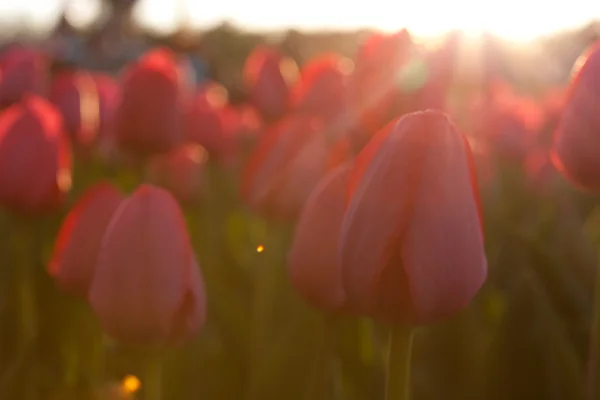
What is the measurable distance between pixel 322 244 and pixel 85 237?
315 mm

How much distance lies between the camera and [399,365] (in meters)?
0.64

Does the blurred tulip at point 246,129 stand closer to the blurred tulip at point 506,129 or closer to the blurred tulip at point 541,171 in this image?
the blurred tulip at point 506,129

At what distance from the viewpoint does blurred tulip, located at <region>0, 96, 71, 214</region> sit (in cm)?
119

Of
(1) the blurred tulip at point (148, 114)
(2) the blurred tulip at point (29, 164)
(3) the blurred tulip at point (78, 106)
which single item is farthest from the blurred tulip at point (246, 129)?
(2) the blurred tulip at point (29, 164)

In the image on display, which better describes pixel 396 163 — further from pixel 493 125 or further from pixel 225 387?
pixel 493 125

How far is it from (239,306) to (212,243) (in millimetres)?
355

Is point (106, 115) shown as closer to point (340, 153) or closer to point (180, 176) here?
point (180, 176)

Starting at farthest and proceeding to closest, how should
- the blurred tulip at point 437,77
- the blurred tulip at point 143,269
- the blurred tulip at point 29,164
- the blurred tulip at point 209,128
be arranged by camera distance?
1. the blurred tulip at point 209,128
2. the blurred tulip at point 437,77
3. the blurred tulip at point 29,164
4. the blurred tulip at point 143,269

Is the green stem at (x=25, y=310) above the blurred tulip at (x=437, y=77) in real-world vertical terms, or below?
below

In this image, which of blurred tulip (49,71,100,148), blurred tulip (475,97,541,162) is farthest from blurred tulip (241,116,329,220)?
blurred tulip (475,97,541,162)

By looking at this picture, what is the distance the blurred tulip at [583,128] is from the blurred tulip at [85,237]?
0.53 metres

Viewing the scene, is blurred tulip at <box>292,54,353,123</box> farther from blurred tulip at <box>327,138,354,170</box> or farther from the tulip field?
blurred tulip at <box>327,138,354,170</box>

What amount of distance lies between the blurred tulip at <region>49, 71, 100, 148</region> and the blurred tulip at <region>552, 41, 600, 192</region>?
4.45 ft

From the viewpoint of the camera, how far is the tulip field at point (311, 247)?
626 millimetres
